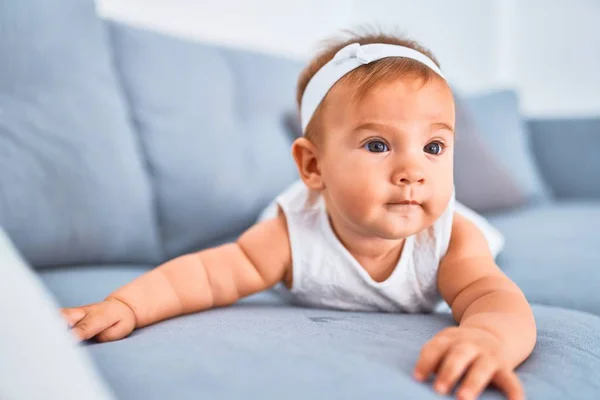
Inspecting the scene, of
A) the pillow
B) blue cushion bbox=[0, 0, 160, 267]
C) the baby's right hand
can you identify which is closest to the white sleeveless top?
the baby's right hand

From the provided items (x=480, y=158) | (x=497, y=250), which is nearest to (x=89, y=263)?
(x=497, y=250)

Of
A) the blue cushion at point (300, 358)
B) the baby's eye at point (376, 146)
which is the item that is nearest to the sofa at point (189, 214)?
the blue cushion at point (300, 358)

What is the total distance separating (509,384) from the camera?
64 centimetres

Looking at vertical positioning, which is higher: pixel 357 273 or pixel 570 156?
pixel 357 273

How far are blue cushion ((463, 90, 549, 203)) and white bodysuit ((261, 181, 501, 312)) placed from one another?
3.87ft

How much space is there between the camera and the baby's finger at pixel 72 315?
2.72ft

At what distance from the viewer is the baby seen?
0.90 m

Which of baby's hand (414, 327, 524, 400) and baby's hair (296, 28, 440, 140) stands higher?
baby's hair (296, 28, 440, 140)

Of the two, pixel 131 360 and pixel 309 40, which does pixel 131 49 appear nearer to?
pixel 131 360

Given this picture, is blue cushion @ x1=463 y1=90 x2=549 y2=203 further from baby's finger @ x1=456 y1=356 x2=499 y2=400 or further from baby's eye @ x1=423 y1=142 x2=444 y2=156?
baby's finger @ x1=456 y1=356 x2=499 y2=400

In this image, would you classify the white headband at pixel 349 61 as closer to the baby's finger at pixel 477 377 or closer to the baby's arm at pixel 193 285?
the baby's arm at pixel 193 285

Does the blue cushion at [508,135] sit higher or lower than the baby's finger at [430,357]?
lower

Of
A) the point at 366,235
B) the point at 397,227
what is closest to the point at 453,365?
the point at 397,227

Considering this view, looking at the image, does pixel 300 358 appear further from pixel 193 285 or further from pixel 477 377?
pixel 193 285
